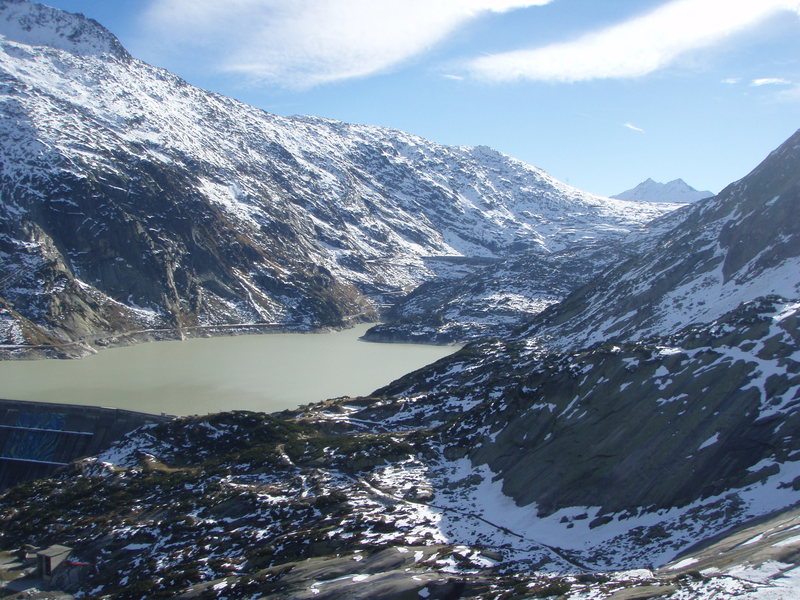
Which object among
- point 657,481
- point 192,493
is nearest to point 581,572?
point 657,481

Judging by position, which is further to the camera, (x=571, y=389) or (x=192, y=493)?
(x=192, y=493)

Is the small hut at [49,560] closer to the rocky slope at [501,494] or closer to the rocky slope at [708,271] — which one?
the rocky slope at [501,494]

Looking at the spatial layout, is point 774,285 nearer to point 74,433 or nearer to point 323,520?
point 323,520

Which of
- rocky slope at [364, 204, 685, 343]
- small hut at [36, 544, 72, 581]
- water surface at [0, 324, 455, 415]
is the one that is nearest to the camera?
small hut at [36, 544, 72, 581]

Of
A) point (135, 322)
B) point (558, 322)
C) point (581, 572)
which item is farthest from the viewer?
point (135, 322)

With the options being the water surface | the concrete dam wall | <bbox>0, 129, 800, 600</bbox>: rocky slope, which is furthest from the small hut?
the water surface

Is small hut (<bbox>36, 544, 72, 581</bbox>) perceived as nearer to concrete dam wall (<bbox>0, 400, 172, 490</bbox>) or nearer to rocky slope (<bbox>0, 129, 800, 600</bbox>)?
rocky slope (<bbox>0, 129, 800, 600</bbox>)
